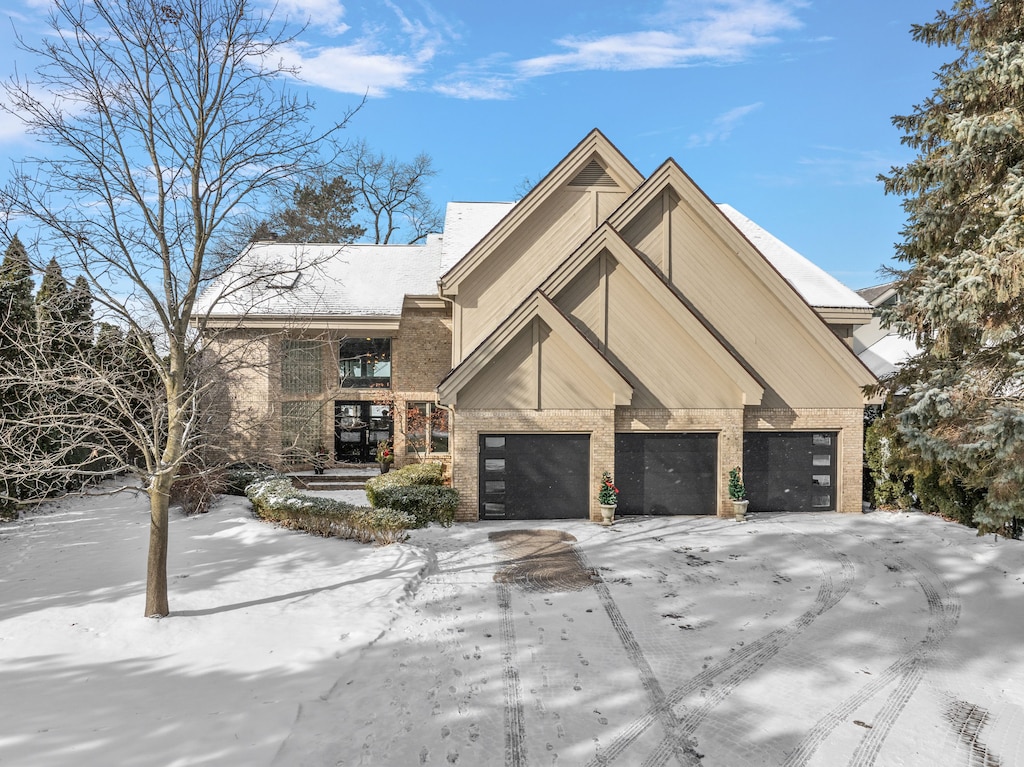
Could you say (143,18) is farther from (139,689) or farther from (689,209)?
(689,209)

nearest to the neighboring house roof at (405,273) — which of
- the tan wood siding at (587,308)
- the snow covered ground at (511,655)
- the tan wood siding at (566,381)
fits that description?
the tan wood siding at (587,308)

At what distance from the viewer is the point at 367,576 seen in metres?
9.80

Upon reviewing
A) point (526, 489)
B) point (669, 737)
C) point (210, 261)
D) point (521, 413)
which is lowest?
point (669, 737)

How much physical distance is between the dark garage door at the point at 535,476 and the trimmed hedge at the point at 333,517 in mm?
2181

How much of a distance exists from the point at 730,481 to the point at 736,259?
5681mm

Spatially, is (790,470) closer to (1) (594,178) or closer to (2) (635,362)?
(2) (635,362)

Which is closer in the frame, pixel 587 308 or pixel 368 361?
pixel 587 308

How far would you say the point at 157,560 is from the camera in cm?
805

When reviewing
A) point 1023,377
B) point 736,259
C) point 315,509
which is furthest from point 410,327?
point 1023,377

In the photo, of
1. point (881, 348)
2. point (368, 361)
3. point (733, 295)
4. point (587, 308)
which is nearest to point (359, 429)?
point (368, 361)

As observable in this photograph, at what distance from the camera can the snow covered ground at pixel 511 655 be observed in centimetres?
541

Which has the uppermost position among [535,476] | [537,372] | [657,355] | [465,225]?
[465,225]

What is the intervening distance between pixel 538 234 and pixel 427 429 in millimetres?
7575

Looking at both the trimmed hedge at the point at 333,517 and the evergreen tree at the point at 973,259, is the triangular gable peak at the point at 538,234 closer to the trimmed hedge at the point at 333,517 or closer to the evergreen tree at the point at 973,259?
the trimmed hedge at the point at 333,517
